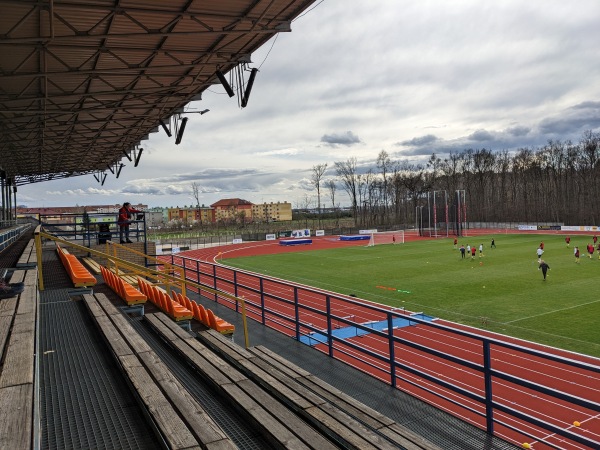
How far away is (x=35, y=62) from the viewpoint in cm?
1132

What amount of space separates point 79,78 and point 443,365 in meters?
14.3

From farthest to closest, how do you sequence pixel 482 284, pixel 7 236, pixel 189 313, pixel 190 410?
pixel 482 284 → pixel 7 236 → pixel 189 313 → pixel 190 410

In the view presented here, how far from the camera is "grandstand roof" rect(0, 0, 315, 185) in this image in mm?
9070

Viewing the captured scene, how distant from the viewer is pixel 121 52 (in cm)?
1141

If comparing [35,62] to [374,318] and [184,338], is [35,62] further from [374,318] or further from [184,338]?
[374,318]

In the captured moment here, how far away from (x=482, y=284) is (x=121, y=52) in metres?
21.7

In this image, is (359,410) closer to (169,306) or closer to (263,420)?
(263,420)

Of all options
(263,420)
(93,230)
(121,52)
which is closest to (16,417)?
(263,420)

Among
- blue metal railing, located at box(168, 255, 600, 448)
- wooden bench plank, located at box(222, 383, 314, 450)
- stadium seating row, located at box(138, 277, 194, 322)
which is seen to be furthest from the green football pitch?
wooden bench plank, located at box(222, 383, 314, 450)

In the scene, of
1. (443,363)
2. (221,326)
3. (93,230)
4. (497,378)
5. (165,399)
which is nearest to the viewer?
(165,399)

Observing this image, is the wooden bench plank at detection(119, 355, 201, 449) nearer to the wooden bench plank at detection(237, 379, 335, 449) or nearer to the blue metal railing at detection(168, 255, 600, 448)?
the wooden bench plank at detection(237, 379, 335, 449)

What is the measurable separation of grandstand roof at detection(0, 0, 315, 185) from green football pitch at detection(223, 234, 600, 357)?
13147 millimetres

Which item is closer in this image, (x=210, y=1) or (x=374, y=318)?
(x=210, y=1)

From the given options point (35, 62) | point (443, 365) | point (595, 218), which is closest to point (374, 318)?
point (443, 365)
